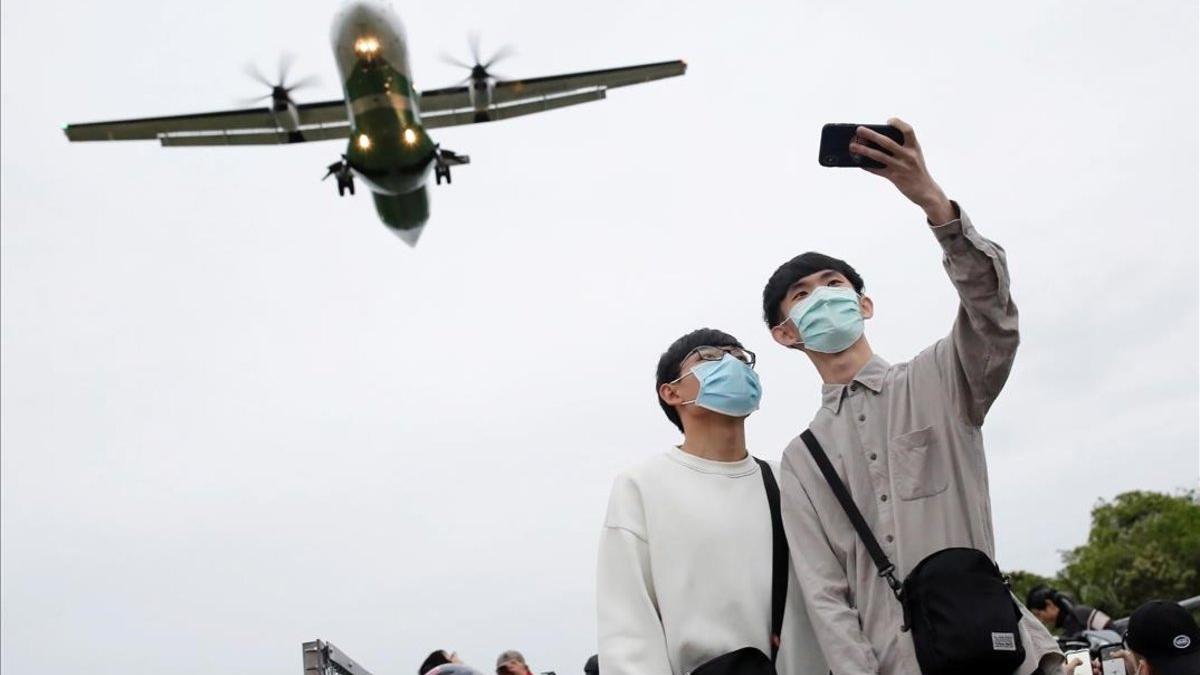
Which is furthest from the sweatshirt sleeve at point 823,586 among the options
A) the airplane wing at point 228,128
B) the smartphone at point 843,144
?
the airplane wing at point 228,128

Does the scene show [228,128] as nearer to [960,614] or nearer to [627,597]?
[627,597]

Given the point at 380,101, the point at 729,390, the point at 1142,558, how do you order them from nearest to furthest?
the point at 729,390
the point at 380,101
the point at 1142,558

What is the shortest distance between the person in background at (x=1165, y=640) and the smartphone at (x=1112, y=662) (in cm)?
48

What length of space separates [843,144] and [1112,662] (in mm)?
3118

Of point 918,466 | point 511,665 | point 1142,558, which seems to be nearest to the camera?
point 918,466

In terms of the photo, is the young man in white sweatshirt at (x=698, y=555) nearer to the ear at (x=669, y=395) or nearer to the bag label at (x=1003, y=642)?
the ear at (x=669, y=395)

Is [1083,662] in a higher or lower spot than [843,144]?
lower

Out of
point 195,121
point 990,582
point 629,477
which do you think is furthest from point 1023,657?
point 195,121

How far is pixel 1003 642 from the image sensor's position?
3430 millimetres

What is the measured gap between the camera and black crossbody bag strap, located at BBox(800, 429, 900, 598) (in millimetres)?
3766

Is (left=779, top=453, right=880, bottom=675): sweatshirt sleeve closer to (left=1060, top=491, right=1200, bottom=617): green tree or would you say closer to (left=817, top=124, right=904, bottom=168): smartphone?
(left=817, top=124, right=904, bottom=168): smartphone

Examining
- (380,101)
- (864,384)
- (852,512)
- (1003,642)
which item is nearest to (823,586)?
(852,512)

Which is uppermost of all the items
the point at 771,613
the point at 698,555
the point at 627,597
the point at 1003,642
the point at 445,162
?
the point at 445,162

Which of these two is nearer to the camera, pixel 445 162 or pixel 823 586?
pixel 823 586
